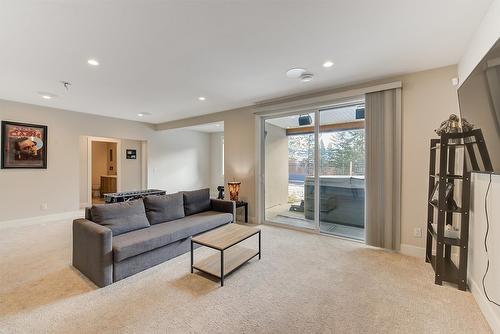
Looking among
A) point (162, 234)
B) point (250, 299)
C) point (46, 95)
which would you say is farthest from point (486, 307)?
point (46, 95)

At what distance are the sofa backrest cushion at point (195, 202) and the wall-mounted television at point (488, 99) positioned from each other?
11.6ft

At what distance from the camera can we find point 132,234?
2.63 metres

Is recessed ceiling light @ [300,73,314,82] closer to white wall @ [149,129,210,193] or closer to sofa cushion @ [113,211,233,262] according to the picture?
sofa cushion @ [113,211,233,262]

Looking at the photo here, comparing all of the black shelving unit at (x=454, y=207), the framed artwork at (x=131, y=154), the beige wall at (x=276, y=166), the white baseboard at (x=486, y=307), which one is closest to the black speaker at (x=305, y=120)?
the beige wall at (x=276, y=166)

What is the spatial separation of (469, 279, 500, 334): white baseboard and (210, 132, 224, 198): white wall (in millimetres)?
6995

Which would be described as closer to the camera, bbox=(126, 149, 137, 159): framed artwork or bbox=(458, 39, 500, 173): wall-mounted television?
bbox=(458, 39, 500, 173): wall-mounted television

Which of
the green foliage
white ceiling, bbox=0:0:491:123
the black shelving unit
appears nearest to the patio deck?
the green foliage

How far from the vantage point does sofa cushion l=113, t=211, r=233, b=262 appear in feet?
7.56

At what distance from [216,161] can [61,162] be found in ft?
14.9

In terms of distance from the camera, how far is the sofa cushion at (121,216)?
102 inches

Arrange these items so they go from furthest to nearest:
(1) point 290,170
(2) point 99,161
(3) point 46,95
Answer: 1. (2) point 99,161
2. (1) point 290,170
3. (3) point 46,95

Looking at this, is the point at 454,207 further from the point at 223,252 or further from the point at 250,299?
the point at 223,252

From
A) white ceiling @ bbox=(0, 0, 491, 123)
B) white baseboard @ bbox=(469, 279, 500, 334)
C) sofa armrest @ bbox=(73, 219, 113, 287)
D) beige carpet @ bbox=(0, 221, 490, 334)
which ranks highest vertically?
white ceiling @ bbox=(0, 0, 491, 123)

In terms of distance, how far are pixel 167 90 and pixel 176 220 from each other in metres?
2.14
